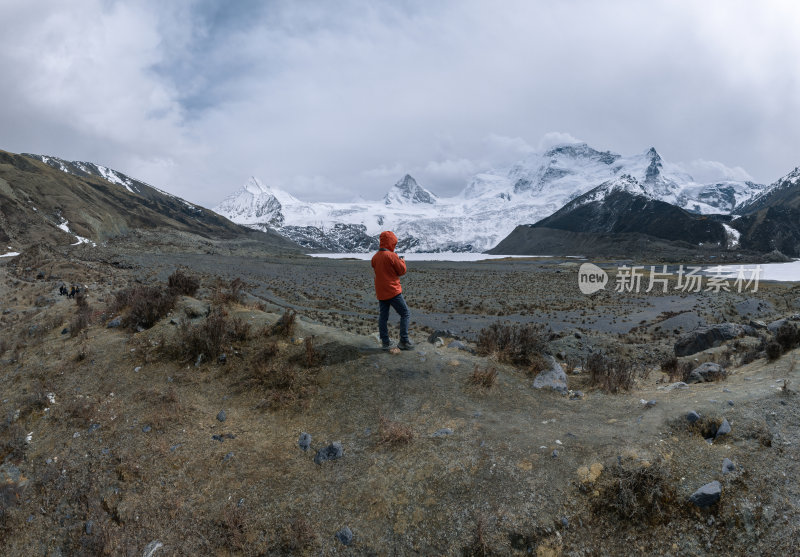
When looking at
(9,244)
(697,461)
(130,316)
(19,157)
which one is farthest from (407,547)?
(19,157)

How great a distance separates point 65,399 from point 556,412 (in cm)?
741

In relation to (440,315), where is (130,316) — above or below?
above

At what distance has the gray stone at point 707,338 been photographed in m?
12.7

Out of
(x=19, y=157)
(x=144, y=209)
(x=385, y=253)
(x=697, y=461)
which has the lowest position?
(x=697, y=461)

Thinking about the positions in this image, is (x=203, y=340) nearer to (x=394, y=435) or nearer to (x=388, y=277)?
(x=388, y=277)

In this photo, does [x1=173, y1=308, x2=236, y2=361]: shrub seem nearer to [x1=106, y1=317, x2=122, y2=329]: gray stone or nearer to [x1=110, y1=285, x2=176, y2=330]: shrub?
[x1=110, y1=285, x2=176, y2=330]: shrub

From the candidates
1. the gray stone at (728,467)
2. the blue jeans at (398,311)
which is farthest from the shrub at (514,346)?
the gray stone at (728,467)

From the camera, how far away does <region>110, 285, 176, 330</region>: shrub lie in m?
8.53

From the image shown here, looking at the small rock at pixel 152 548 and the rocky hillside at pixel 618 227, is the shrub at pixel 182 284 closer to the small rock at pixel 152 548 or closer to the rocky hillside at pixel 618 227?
the small rock at pixel 152 548

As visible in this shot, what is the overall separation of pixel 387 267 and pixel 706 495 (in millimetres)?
4962

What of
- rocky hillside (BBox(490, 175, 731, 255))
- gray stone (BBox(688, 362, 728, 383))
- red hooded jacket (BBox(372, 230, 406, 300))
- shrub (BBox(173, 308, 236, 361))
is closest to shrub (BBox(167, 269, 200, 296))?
shrub (BBox(173, 308, 236, 361))

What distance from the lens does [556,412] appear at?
562 centimetres

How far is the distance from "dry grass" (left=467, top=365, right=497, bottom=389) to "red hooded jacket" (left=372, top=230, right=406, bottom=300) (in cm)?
188

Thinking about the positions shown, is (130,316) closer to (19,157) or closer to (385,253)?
(385,253)
